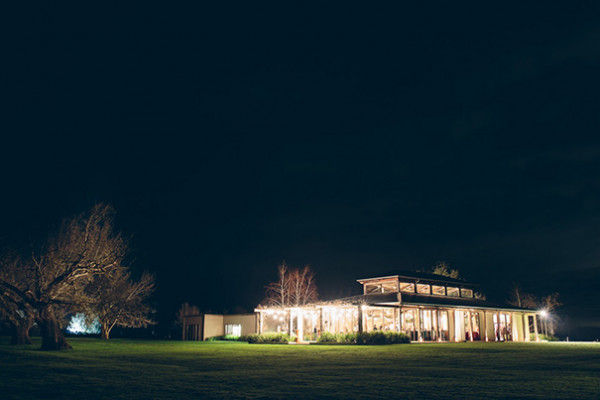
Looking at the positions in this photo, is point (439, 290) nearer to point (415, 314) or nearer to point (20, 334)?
point (415, 314)

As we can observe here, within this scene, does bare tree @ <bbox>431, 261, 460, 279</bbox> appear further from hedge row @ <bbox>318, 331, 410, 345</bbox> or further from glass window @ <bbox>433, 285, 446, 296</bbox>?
hedge row @ <bbox>318, 331, 410, 345</bbox>

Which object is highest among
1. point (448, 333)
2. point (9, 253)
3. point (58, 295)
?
point (9, 253)

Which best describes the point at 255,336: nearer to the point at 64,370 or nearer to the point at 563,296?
the point at 64,370

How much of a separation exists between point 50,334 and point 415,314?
23.5 m

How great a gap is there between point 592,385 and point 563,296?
4983 inches

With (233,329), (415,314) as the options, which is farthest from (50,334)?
(415,314)

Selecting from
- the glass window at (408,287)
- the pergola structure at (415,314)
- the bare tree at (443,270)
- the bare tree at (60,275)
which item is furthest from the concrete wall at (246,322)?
the bare tree at (443,270)

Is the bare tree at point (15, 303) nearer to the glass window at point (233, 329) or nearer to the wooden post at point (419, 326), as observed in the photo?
the glass window at point (233, 329)

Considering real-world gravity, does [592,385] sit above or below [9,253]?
below

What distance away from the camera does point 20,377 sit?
1098 cm

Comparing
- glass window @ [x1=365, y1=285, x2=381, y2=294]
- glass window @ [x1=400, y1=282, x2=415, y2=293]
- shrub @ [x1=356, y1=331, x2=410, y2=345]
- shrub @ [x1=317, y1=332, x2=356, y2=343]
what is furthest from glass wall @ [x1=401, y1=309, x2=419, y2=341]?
shrub @ [x1=317, y1=332, x2=356, y2=343]

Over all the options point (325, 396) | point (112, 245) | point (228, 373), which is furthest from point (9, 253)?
point (325, 396)

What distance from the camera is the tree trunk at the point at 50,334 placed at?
23.7m

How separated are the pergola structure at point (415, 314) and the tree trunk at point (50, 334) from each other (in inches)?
569
